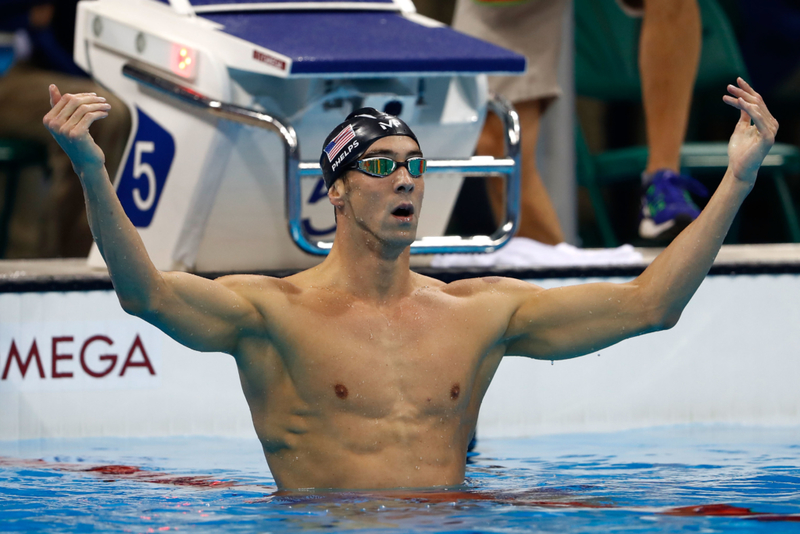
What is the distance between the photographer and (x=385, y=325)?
10.5ft

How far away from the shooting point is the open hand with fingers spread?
2.98 metres

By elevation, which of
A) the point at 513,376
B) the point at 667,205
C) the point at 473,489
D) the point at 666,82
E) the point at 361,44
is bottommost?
the point at 473,489

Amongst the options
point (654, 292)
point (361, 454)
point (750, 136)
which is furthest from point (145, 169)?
point (750, 136)

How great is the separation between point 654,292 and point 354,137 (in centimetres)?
83

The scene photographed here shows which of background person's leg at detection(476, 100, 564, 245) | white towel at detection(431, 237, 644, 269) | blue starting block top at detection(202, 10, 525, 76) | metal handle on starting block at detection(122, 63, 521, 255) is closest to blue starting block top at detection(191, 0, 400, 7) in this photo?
blue starting block top at detection(202, 10, 525, 76)

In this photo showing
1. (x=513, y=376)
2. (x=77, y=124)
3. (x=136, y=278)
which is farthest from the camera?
(x=513, y=376)

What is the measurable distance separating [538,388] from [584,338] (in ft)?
5.09

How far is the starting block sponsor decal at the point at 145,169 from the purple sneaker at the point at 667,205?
6.39 feet

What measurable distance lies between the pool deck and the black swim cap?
4.65 ft

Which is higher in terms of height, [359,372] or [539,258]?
[539,258]

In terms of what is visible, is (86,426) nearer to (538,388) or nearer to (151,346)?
(151,346)

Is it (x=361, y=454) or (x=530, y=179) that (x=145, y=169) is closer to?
(x=530, y=179)

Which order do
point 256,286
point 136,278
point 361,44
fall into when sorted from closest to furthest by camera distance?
1. point 136,278
2. point 256,286
3. point 361,44

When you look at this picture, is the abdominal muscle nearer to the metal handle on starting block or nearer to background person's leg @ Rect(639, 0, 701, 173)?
the metal handle on starting block
